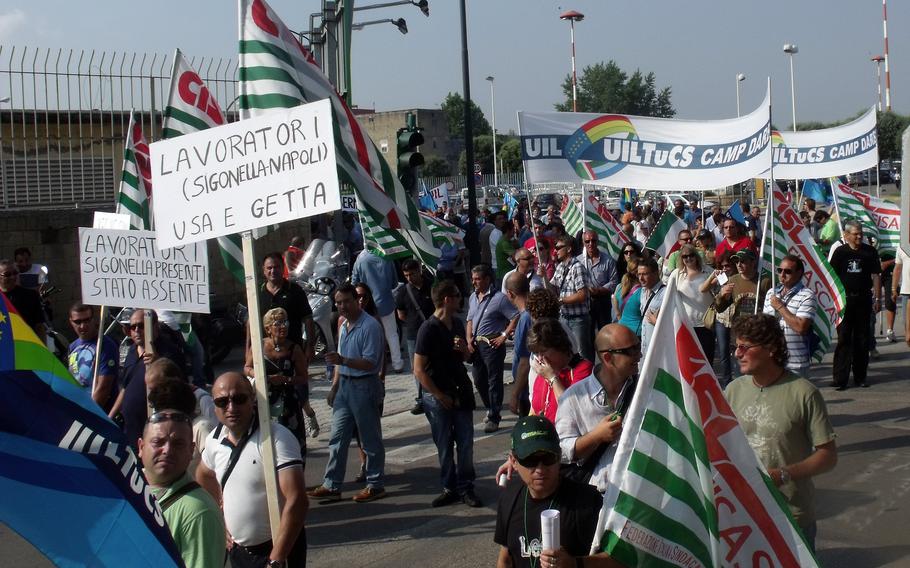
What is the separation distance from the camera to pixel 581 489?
384cm

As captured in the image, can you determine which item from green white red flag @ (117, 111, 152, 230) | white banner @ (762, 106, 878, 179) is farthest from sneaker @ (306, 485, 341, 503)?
white banner @ (762, 106, 878, 179)

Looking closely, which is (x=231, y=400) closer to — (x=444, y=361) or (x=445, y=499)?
(x=444, y=361)

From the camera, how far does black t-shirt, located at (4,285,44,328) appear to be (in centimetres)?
1138

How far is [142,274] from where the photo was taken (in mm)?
6926

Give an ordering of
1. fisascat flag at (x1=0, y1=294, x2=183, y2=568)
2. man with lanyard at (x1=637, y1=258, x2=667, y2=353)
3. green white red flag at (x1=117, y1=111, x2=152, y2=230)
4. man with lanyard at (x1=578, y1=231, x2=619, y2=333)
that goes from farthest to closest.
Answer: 1. man with lanyard at (x1=578, y1=231, x2=619, y2=333)
2. man with lanyard at (x1=637, y1=258, x2=667, y2=353)
3. green white red flag at (x1=117, y1=111, x2=152, y2=230)
4. fisascat flag at (x1=0, y1=294, x2=183, y2=568)

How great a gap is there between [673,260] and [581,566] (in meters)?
9.81

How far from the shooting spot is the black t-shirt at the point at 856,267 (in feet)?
38.4

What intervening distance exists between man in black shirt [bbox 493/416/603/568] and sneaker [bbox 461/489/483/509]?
3.83 metres

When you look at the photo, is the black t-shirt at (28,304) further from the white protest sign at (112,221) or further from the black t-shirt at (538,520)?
the black t-shirt at (538,520)

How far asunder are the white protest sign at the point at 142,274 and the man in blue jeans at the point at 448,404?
173cm

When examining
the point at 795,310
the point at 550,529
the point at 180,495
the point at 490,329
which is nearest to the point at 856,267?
the point at 795,310

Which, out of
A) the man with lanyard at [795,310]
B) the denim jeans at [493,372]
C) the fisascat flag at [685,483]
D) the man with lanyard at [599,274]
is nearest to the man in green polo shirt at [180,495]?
the fisascat flag at [685,483]

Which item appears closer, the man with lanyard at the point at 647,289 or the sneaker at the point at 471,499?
the sneaker at the point at 471,499

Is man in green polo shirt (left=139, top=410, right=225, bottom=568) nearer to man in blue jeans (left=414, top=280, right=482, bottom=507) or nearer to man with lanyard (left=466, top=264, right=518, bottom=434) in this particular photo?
man in blue jeans (left=414, top=280, right=482, bottom=507)
